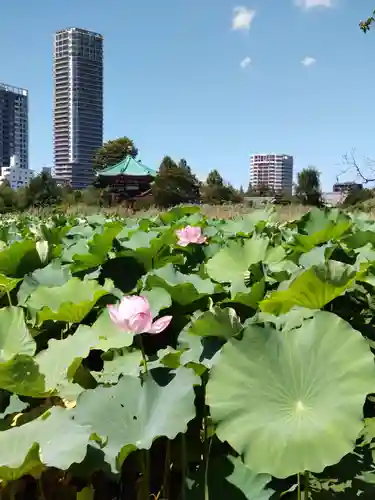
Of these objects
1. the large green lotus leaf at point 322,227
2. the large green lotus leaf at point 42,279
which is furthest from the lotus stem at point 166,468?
the large green lotus leaf at point 322,227

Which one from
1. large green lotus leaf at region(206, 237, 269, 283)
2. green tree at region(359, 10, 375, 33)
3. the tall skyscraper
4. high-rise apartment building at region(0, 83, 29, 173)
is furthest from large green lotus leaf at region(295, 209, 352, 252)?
high-rise apartment building at region(0, 83, 29, 173)

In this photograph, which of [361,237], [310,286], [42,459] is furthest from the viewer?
[361,237]

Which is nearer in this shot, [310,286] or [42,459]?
[42,459]

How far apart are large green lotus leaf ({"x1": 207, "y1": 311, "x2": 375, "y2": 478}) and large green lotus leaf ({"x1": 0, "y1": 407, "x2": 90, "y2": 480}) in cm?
15

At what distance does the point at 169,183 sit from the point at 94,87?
2060 inches

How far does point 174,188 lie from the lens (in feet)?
107

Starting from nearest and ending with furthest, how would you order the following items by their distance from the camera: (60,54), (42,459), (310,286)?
(42,459), (310,286), (60,54)

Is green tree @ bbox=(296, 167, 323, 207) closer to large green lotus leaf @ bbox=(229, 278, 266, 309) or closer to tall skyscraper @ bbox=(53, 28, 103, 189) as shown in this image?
large green lotus leaf @ bbox=(229, 278, 266, 309)

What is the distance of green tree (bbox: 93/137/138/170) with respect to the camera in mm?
48625

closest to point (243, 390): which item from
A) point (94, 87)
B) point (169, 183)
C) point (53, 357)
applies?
point (53, 357)

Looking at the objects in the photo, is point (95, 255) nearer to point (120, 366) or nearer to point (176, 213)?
point (120, 366)

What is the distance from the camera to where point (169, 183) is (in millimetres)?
32531

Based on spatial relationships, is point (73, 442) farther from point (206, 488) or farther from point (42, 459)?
point (206, 488)

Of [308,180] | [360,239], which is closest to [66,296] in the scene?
[360,239]
